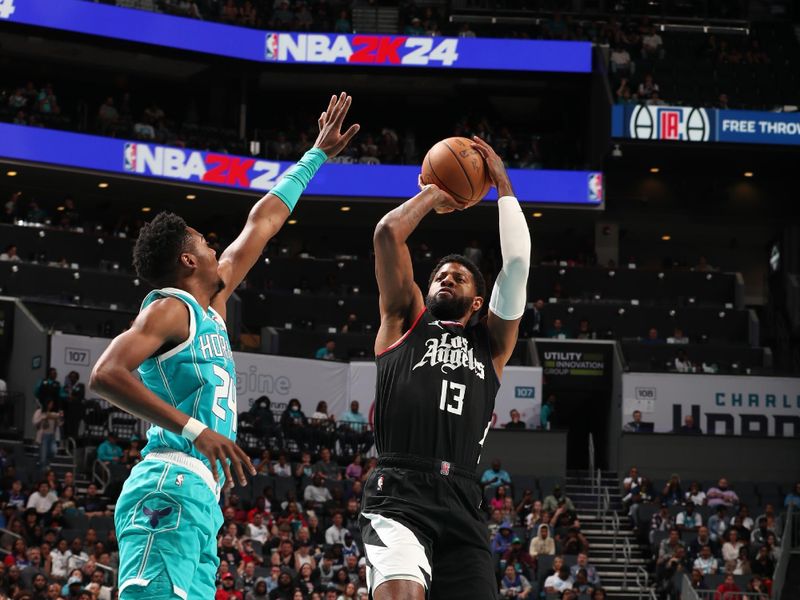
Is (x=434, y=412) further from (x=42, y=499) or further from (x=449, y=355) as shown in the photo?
(x=42, y=499)

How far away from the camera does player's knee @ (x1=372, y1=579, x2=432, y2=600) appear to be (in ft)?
19.3

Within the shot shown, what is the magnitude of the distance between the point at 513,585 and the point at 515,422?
8.96 meters

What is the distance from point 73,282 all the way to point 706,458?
14816 mm

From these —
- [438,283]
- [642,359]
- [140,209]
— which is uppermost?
[140,209]

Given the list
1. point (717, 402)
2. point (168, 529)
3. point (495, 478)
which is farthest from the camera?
point (717, 402)

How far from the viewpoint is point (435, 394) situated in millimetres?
6324

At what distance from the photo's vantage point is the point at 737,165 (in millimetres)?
39406

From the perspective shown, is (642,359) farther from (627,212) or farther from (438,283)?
(438,283)

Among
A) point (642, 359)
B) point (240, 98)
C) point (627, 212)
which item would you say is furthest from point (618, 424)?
point (240, 98)

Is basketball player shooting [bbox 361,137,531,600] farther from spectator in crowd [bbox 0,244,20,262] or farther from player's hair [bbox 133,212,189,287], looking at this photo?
spectator in crowd [bbox 0,244,20,262]

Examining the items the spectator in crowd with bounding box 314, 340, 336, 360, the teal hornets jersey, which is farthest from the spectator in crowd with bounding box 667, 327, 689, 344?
the teal hornets jersey

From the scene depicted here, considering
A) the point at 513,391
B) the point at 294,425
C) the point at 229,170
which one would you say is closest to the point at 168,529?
the point at 294,425

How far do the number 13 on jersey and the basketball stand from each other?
121 centimetres

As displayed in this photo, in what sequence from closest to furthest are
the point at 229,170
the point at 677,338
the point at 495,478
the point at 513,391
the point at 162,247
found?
the point at 162,247, the point at 495,478, the point at 513,391, the point at 677,338, the point at 229,170
